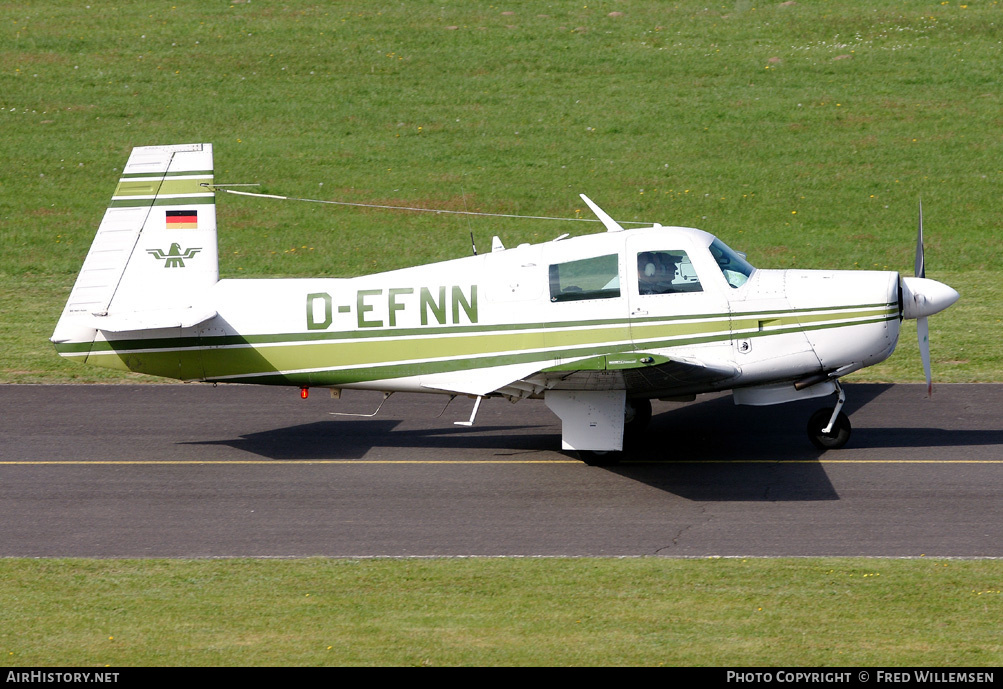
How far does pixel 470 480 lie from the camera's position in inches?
457

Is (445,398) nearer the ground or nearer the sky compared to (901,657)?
nearer the sky

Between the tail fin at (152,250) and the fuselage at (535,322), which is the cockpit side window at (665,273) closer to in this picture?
the fuselage at (535,322)

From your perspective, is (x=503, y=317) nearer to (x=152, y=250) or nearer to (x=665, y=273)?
(x=665, y=273)

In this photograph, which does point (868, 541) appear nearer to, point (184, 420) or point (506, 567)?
point (506, 567)

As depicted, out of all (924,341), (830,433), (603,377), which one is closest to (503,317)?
(603,377)

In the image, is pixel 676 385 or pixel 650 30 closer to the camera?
pixel 676 385

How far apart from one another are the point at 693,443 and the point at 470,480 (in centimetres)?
283

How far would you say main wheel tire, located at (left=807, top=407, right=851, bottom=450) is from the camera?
482 inches

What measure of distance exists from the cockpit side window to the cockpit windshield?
1.06 feet

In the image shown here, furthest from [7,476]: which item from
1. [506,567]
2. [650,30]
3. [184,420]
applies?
[650,30]

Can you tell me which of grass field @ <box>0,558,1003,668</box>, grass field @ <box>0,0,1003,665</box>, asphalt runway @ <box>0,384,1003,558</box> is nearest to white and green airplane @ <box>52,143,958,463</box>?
asphalt runway @ <box>0,384,1003,558</box>

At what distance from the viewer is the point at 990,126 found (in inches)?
1061

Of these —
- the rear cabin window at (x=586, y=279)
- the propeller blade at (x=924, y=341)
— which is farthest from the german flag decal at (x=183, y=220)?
the propeller blade at (x=924, y=341)
